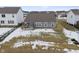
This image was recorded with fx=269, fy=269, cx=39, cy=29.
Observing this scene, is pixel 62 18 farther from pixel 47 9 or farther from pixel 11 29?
pixel 11 29

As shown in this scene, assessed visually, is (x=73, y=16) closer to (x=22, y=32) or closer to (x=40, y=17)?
(x=40, y=17)

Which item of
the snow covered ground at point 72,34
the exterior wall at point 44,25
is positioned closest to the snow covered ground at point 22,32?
the exterior wall at point 44,25

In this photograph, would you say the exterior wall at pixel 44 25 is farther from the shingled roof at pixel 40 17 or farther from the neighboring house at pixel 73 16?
the neighboring house at pixel 73 16

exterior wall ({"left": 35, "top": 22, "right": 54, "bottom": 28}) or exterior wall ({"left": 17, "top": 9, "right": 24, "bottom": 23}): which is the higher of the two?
exterior wall ({"left": 17, "top": 9, "right": 24, "bottom": 23})

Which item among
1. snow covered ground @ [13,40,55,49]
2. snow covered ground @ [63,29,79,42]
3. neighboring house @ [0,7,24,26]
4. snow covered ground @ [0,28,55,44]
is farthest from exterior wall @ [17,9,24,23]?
snow covered ground @ [63,29,79,42]

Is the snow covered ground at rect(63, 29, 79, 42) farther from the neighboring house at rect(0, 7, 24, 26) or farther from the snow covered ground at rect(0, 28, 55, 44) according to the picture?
the neighboring house at rect(0, 7, 24, 26)

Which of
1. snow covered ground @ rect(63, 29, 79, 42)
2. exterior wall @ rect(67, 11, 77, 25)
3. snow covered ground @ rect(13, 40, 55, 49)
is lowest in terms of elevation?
snow covered ground @ rect(13, 40, 55, 49)
